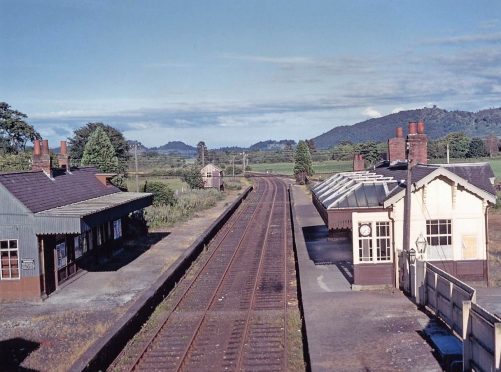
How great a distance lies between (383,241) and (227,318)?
17.0ft

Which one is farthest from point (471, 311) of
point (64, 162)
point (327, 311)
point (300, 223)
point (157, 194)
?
point (157, 194)

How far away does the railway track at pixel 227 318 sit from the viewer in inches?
503

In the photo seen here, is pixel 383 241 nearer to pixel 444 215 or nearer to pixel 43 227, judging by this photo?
pixel 444 215

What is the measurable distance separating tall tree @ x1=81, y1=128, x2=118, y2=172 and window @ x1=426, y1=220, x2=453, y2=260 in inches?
1449

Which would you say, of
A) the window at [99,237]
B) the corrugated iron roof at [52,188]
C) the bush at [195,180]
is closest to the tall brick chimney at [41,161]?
the corrugated iron roof at [52,188]

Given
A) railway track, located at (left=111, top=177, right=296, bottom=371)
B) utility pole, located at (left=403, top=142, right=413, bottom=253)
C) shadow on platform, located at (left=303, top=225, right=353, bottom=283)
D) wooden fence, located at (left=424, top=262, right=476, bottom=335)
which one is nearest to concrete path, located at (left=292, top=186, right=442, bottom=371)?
shadow on platform, located at (left=303, top=225, right=353, bottom=283)

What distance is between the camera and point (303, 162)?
8256cm

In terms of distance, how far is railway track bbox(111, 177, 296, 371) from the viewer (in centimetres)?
1277

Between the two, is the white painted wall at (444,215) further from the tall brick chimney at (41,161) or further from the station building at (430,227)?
the tall brick chimney at (41,161)

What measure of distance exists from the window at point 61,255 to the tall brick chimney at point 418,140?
11818 millimetres

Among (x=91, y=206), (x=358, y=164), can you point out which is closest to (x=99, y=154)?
(x=358, y=164)

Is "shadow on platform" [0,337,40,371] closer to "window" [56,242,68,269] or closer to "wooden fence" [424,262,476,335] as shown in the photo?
"window" [56,242,68,269]

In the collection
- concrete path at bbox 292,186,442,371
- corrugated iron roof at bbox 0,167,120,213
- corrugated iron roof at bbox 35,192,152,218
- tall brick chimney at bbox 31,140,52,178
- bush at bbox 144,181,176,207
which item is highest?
tall brick chimney at bbox 31,140,52,178

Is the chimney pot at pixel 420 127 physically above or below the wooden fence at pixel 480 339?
above
